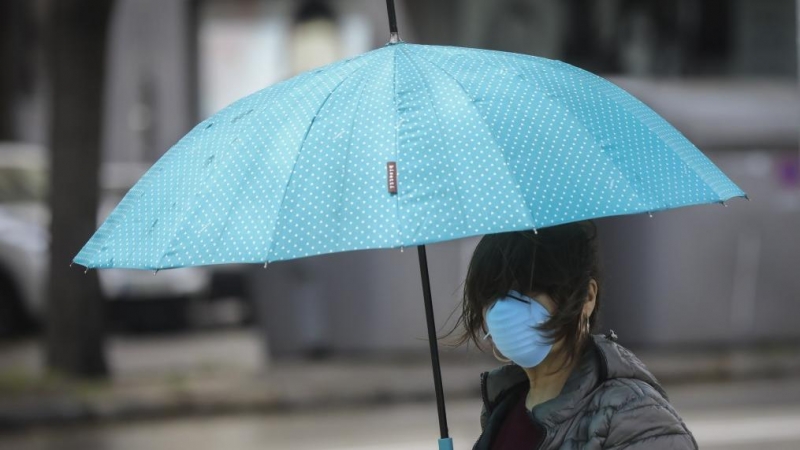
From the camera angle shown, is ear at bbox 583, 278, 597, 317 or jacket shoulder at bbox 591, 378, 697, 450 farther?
ear at bbox 583, 278, 597, 317

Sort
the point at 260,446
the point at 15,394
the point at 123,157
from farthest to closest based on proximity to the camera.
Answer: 1. the point at 123,157
2. the point at 15,394
3. the point at 260,446

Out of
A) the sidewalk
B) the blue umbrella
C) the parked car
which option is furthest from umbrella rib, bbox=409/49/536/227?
the parked car

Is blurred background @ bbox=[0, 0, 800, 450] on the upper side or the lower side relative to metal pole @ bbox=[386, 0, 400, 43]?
lower

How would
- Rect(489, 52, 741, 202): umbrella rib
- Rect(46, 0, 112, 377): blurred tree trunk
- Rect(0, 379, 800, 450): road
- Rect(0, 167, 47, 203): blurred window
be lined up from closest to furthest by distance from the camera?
1. Rect(489, 52, 741, 202): umbrella rib
2. Rect(0, 379, 800, 450): road
3. Rect(46, 0, 112, 377): blurred tree trunk
4. Rect(0, 167, 47, 203): blurred window

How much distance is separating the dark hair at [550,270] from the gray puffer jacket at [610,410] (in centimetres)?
7

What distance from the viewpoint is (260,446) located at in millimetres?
8289

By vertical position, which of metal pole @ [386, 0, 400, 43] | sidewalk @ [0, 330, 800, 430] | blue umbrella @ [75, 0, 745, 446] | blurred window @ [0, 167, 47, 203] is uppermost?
metal pole @ [386, 0, 400, 43]

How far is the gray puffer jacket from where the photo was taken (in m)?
2.06

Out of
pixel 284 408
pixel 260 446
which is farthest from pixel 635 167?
pixel 284 408

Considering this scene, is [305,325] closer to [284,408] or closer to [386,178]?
[284,408]

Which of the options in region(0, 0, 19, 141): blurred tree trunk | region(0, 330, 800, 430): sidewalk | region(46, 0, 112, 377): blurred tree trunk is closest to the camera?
region(0, 330, 800, 430): sidewalk

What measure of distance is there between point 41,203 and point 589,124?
464 inches

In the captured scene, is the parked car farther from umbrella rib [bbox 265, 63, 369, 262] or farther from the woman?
the woman

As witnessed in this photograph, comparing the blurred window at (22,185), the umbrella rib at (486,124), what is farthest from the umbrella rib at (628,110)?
the blurred window at (22,185)
